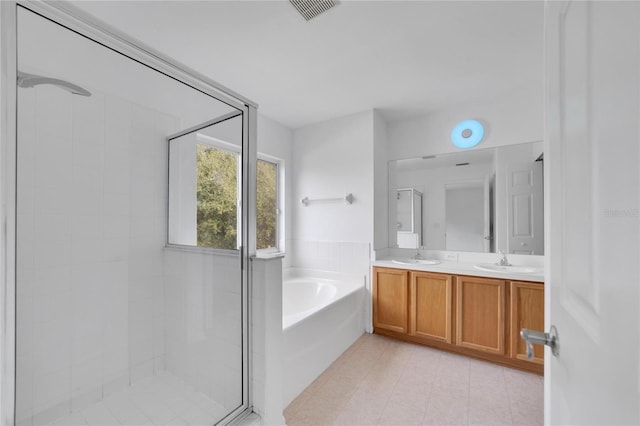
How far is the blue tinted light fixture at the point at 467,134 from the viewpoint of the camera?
283cm

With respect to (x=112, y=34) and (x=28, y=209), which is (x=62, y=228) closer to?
(x=28, y=209)

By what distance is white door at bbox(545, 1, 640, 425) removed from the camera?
0.34 meters

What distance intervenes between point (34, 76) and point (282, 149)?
2.43 meters

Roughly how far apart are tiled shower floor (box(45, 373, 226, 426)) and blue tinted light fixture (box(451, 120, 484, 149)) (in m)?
3.08

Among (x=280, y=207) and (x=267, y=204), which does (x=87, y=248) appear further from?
(x=280, y=207)

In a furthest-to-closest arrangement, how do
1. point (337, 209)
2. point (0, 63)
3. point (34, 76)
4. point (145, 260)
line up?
point (337, 209) → point (145, 260) → point (34, 76) → point (0, 63)

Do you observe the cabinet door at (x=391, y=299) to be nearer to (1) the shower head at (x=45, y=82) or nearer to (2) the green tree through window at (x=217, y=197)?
(2) the green tree through window at (x=217, y=197)

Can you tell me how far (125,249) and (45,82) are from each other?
95 cm

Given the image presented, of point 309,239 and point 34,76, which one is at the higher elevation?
point 34,76

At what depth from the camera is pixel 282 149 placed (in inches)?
137

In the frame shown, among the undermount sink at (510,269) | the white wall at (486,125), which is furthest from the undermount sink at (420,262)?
the white wall at (486,125)

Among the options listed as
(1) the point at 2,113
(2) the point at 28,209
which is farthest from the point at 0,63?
(2) the point at 28,209

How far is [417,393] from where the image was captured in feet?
6.38

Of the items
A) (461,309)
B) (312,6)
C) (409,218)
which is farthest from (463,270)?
(312,6)
